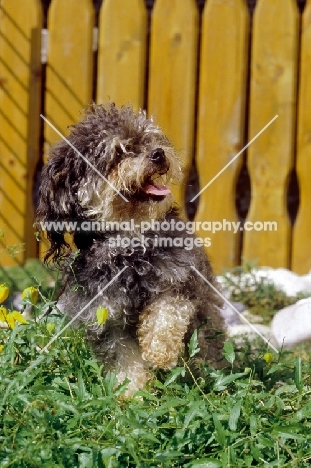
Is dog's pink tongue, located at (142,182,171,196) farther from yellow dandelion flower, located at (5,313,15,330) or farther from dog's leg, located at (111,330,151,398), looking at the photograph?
yellow dandelion flower, located at (5,313,15,330)

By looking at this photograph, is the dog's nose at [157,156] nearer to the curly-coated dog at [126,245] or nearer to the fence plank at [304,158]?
the curly-coated dog at [126,245]

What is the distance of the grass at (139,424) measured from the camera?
2594mm

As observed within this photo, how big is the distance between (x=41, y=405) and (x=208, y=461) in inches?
25.0

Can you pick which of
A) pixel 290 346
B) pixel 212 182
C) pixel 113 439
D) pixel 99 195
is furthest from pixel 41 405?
pixel 212 182

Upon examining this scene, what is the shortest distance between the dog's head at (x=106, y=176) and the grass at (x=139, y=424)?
0.71 m

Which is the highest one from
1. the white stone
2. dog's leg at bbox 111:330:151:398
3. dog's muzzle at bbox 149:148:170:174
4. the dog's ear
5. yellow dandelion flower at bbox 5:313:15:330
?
dog's muzzle at bbox 149:148:170:174

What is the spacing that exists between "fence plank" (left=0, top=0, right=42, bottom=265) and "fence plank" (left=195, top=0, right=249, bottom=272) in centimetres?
125

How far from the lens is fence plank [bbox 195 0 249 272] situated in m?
6.00

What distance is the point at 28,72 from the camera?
598 cm

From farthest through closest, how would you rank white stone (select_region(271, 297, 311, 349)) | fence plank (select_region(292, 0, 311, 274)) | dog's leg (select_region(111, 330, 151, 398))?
fence plank (select_region(292, 0, 311, 274)) < white stone (select_region(271, 297, 311, 349)) < dog's leg (select_region(111, 330, 151, 398))

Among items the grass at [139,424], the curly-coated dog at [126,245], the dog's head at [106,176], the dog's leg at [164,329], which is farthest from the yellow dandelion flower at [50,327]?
the dog's head at [106,176]

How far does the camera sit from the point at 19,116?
6.02 meters

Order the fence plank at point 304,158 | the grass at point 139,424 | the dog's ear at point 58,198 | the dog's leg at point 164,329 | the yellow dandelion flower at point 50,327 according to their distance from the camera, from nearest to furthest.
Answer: the grass at point 139,424
the yellow dandelion flower at point 50,327
the dog's leg at point 164,329
the dog's ear at point 58,198
the fence plank at point 304,158

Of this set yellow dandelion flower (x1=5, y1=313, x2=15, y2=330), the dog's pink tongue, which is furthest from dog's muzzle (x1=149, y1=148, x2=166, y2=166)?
yellow dandelion flower (x1=5, y1=313, x2=15, y2=330)
